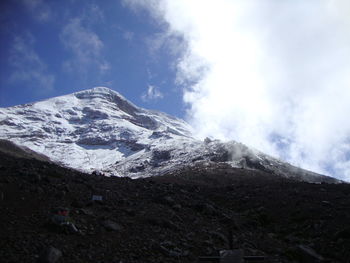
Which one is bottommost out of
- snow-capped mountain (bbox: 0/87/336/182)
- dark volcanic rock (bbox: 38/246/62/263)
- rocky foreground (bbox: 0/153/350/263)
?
dark volcanic rock (bbox: 38/246/62/263)

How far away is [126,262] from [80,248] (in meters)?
1.73

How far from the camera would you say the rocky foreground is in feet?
36.0

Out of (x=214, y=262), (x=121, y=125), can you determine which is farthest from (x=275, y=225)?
(x=121, y=125)

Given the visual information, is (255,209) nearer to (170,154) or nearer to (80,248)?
(80,248)

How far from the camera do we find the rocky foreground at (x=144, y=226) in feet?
36.0

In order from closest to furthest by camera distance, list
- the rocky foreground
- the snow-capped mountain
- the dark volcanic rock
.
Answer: the dark volcanic rock → the rocky foreground → the snow-capped mountain

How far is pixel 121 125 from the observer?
190875 mm

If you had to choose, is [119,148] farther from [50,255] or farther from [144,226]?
[50,255]

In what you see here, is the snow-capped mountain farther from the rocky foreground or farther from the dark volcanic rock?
the dark volcanic rock

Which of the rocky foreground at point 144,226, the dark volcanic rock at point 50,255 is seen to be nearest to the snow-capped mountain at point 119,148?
the rocky foreground at point 144,226

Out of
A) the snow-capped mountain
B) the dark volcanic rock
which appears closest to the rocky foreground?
the dark volcanic rock

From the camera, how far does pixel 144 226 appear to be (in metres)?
14.2

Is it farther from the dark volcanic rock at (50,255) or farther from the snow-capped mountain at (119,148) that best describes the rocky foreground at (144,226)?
the snow-capped mountain at (119,148)

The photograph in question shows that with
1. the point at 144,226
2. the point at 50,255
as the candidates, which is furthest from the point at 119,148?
the point at 50,255
